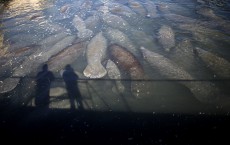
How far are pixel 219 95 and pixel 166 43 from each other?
4.40m

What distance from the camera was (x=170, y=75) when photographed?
9.90 m

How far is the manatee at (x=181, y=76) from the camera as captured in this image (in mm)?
8594

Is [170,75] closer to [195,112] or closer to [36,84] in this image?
[195,112]

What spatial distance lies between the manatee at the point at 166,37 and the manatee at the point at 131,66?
6.53 feet

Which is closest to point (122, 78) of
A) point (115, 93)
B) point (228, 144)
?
point (115, 93)

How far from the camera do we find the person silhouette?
914 cm

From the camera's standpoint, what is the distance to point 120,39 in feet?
42.3

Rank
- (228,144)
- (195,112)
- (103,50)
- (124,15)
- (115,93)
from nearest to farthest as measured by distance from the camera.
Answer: (228,144) → (195,112) → (115,93) → (103,50) → (124,15)

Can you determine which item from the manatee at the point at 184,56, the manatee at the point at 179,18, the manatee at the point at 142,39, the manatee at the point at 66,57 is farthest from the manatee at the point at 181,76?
the manatee at the point at 179,18

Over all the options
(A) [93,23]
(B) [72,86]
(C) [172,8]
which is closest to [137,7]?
(C) [172,8]

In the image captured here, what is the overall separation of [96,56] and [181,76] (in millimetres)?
4027

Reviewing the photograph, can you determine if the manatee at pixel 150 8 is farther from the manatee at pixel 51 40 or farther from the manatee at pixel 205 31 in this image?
the manatee at pixel 51 40

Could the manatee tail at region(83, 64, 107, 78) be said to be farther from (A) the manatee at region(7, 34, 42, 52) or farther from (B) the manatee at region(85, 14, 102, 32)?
(A) the manatee at region(7, 34, 42, 52)

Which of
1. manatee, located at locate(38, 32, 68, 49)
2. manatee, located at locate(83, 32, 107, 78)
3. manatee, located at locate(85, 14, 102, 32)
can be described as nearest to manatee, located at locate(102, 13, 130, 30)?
manatee, located at locate(85, 14, 102, 32)
